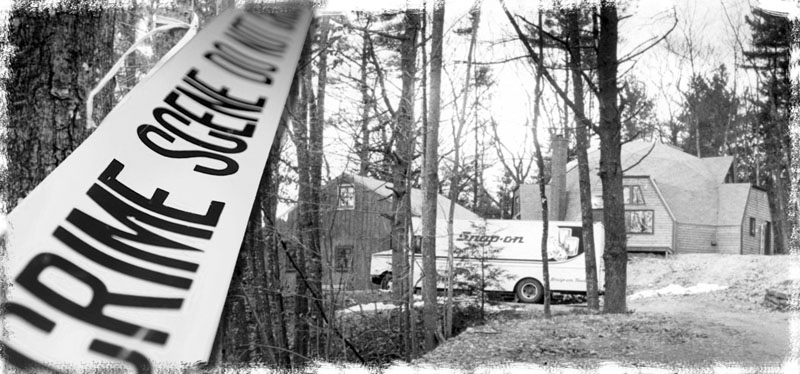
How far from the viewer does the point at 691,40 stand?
4348 millimetres

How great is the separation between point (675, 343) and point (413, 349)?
2.05m

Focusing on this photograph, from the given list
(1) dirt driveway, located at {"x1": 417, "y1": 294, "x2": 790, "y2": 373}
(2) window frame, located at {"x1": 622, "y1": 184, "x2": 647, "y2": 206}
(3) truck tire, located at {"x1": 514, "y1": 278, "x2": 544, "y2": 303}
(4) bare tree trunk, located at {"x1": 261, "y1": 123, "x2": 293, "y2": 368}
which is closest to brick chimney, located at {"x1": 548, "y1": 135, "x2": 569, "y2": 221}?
(2) window frame, located at {"x1": 622, "y1": 184, "x2": 647, "y2": 206}

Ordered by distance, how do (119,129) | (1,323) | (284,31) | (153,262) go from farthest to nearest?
(284,31)
(119,129)
(153,262)
(1,323)

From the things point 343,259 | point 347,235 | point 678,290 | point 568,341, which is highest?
point 347,235

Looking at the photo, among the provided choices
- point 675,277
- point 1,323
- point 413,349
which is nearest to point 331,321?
point 413,349

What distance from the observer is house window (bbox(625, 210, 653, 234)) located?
1438 centimetres

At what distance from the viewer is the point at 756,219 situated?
51.1 feet

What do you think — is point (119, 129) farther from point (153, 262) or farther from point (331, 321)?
point (331, 321)

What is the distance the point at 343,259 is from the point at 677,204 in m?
12.5

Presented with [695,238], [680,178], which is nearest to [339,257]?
[695,238]

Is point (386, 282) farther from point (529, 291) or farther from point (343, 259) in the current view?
point (529, 291)

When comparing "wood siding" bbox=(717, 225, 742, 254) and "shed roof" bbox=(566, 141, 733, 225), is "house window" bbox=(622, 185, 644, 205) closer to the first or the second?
"shed roof" bbox=(566, 141, 733, 225)

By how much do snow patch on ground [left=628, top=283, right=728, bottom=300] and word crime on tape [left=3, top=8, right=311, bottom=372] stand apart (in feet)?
32.3

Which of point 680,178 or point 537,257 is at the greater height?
point 680,178
